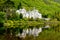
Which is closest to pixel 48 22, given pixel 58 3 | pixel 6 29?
pixel 6 29

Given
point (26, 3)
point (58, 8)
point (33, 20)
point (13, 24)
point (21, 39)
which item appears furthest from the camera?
point (58, 8)

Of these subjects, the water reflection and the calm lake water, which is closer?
the calm lake water

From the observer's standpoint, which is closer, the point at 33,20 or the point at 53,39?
the point at 53,39

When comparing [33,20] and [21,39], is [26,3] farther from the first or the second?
[21,39]

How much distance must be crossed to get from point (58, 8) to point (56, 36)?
18084 mm

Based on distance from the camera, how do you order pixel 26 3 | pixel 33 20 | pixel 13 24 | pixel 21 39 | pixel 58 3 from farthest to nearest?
pixel 58 3 → pixel 26 3 → pixel 33 20 → pixel 13 24 → pixel 21 39

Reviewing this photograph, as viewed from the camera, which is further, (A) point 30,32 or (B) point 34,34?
(A) point 30,32

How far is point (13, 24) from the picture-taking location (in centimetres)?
2444

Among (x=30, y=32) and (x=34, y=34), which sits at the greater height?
(x=30, y=32)

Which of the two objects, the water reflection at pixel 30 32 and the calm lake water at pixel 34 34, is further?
the water reflection at pixel 30 32

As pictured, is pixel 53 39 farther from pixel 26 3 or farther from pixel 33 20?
pixel 26 3

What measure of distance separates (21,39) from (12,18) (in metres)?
4.56

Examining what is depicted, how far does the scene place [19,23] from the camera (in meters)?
25.3

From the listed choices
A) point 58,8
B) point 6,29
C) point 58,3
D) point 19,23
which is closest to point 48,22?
point 19,23
